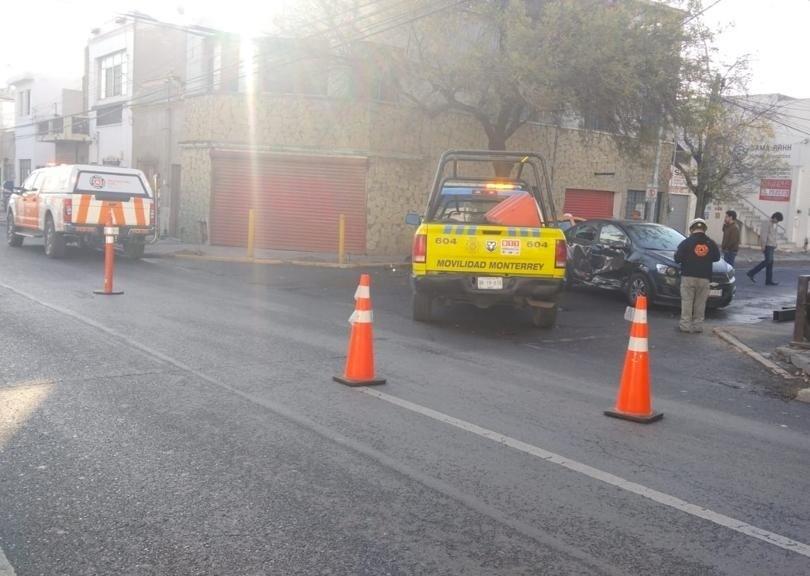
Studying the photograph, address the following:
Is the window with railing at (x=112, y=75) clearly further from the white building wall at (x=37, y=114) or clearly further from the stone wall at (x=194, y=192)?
the white building wall at (x=37, y=114)

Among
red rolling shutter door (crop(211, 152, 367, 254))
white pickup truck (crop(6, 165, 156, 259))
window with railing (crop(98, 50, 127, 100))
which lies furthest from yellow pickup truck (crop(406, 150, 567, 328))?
window with railing (crop(98, 50, 127, 100))

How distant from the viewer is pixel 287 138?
22.4 meters

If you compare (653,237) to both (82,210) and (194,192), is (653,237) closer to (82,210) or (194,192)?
(82,210)

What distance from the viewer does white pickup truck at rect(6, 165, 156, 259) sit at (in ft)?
55.0

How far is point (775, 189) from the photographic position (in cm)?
4256

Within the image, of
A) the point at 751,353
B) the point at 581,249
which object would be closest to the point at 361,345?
the point at 751,353

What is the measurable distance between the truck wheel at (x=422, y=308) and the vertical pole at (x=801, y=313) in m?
4.73

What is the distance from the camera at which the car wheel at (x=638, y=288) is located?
43.9 feet

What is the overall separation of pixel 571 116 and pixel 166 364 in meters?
14.6

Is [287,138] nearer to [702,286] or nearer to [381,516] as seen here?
[702,286]

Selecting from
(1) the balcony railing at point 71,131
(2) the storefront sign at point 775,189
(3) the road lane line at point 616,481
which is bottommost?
(3) the road lane line at point 616,481

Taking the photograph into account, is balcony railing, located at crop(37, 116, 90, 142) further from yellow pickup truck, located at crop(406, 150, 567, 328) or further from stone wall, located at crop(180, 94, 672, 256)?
yellow pickup truck, located at crop(406, 150, 567, 328)

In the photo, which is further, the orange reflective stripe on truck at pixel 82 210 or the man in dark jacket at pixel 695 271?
the orange reflective stripe on truck at pixel 82 210

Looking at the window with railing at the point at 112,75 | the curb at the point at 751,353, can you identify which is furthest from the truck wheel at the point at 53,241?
the window with railing at the point at 112,75
